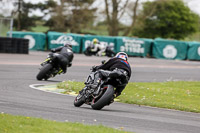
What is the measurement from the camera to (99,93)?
10023 millimetres

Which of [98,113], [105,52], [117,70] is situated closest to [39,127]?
[98,113]

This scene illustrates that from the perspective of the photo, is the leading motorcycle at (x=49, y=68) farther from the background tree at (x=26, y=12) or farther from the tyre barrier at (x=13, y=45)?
the background tree at (x=26, y=12)

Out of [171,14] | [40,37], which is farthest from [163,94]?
[171,14]

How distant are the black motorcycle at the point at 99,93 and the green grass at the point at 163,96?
7.75 ft

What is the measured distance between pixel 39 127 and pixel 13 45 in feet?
78.2

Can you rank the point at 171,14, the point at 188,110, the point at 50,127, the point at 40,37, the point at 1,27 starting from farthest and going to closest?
the point at 171,14 < the point at 40,37 < the point at 1,27 < the point at 188,110 < the point at 50,127

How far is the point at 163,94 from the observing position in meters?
14.6

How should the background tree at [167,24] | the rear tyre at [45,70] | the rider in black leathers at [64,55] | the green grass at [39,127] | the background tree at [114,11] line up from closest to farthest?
the green grass at [39,127], the rear tyre at [45,70], the rider in black leathers at [64,55], the background tree at [114,11], the background tree at [167,24]

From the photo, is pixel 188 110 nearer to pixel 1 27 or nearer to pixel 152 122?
pixel 152 122

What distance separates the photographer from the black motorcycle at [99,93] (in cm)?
977

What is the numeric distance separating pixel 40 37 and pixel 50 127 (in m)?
31.7

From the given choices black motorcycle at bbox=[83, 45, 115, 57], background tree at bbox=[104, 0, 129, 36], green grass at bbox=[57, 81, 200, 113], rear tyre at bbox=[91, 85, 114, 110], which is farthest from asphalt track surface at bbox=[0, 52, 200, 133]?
background tree at bbox=[104, 0, 129, 36]

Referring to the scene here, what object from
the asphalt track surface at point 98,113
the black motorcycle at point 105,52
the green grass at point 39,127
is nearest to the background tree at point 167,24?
the black motorcycle at point 105,52

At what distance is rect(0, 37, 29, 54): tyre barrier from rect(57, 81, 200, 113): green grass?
1479 cm
